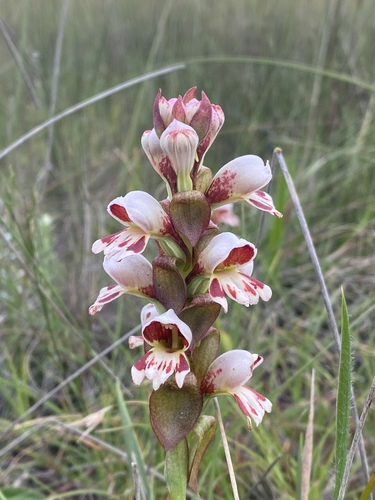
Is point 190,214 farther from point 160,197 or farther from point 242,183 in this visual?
point 160,197

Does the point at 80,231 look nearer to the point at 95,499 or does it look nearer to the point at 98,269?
the point at 98,269

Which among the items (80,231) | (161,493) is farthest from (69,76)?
(161,493)

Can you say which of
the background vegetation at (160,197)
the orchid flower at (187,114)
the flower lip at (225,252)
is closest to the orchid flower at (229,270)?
the flower lip at (225,252)

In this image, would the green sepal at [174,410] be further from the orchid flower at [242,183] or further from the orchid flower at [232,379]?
the orchid flower at [242,183]

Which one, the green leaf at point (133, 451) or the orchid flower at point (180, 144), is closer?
the orchid flower at point (180, 144)

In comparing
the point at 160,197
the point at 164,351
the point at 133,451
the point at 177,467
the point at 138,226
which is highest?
the point at 138,226

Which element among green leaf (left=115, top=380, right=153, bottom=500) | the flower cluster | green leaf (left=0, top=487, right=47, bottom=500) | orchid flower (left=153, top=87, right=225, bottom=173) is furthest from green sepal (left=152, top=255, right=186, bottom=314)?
green leaf (left=0, top=487, right=47, bottom=500)

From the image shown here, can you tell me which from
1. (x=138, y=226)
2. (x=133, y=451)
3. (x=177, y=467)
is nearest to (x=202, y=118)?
(x=138, y=226)

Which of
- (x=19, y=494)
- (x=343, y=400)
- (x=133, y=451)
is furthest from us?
(x=19, y=494)
